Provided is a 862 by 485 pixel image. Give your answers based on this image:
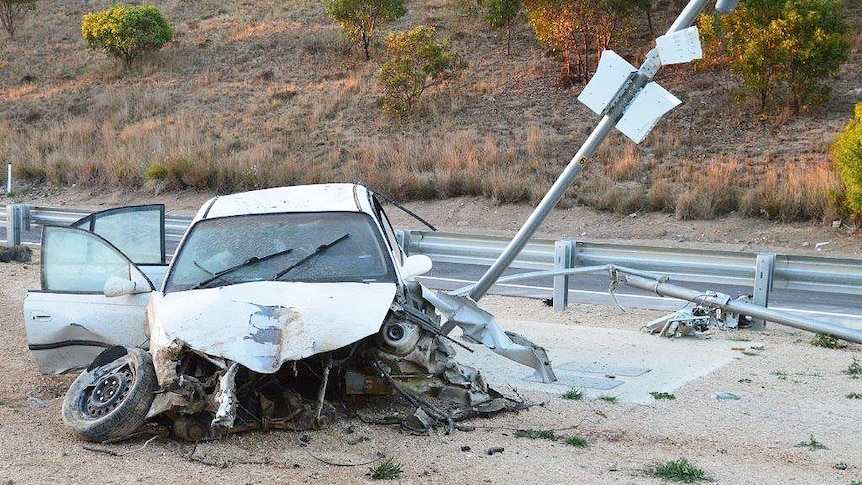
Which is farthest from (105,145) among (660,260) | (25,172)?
(660,260)

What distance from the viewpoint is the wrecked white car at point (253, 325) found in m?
6.14

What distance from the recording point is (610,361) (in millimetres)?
9312

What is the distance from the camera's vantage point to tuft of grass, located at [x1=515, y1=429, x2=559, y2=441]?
6590 mm

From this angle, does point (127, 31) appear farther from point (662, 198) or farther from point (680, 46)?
point (680, 46)

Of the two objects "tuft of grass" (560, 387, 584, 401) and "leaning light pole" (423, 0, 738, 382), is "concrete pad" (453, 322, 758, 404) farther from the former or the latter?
"leaning light pole" (423, 0, 738, 382)

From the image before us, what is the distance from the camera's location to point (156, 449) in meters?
6.18

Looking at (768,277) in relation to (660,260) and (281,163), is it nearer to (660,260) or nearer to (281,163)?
(660,260)

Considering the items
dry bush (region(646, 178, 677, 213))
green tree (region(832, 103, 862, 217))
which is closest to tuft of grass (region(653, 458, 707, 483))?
green tree (region(832, 103, 862, 217))

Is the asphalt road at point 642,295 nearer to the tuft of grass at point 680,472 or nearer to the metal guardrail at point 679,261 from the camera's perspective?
the metal guardrail at point 679,261

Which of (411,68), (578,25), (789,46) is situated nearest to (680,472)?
(789,46)

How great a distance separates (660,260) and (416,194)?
1460 centimetres

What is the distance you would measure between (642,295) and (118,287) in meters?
7.97

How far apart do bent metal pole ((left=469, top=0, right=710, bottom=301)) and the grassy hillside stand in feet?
46.6

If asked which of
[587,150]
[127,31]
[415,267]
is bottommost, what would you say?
[415,267]
